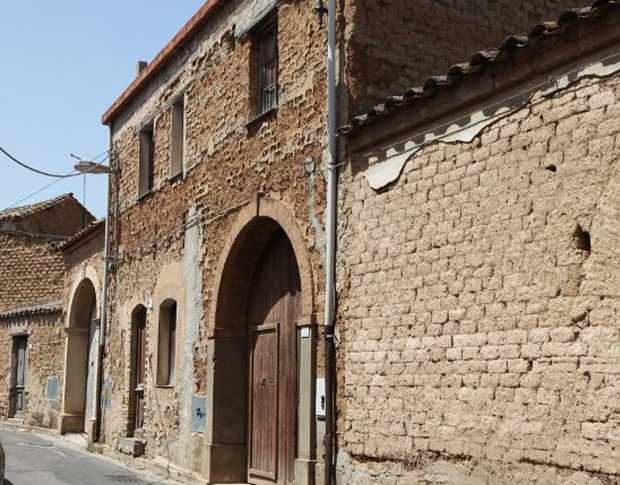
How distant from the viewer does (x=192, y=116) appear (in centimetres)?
1274

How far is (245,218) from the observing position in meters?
10.6

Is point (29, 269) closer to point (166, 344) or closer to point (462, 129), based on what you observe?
point (166, 344)

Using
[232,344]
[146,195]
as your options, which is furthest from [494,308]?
[146,195]

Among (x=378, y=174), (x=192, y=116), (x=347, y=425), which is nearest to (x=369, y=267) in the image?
(x=378, y=174)

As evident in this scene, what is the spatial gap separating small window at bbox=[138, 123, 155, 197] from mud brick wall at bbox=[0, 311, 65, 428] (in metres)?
7.02

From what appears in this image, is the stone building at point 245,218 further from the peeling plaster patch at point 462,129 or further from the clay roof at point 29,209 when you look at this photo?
the clay roof at point 29,209

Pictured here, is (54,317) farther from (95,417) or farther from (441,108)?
(441,108)

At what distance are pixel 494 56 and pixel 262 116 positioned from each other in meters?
4.36

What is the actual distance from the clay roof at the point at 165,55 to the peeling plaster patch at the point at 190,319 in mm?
2708

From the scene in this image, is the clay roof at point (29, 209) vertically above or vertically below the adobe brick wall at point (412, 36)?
above

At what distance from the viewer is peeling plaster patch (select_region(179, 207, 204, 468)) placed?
39.1 ft

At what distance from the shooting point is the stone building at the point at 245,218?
9.01 m

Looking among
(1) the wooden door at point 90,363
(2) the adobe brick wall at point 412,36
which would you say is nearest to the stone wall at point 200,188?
(2) the adobe brick wall at point 412,36

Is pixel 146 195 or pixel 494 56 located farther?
pixel 146 195
